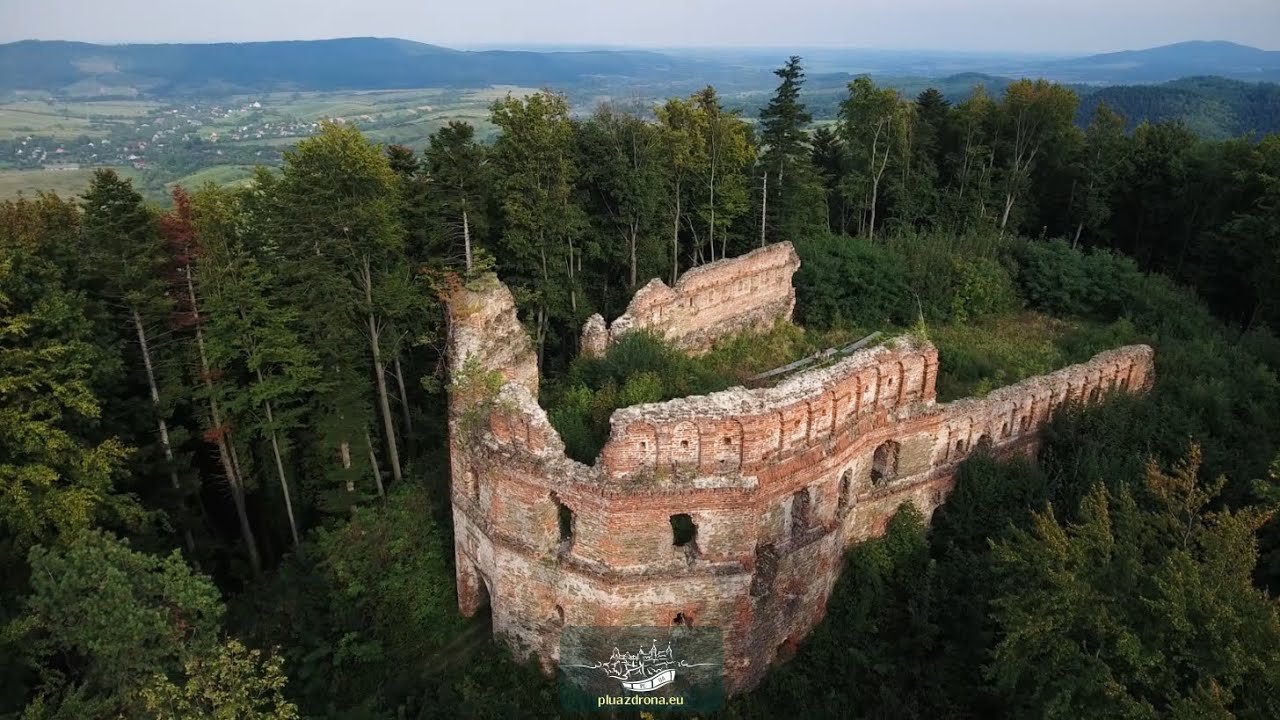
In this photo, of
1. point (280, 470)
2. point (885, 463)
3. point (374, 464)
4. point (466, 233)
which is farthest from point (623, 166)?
point (885, 463)

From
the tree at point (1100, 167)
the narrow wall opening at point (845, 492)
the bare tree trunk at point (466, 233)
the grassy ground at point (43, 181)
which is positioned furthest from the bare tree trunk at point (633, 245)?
Result: the grassy ground at point (43, 181)

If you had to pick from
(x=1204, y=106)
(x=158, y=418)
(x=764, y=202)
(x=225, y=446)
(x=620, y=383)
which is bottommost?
(x=225, y=446)

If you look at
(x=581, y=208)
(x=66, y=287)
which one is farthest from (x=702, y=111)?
(x=66, y=287)

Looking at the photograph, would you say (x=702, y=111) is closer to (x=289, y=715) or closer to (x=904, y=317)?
(x=904, y=317)

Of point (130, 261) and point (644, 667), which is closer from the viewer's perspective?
point (644, 667)

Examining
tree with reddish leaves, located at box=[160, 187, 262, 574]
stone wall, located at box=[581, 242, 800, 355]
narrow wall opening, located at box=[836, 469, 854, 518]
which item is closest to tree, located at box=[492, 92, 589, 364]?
stone wall, located at box=[581, 242, 800, 355]

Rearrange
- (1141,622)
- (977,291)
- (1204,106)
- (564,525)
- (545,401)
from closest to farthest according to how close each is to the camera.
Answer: (1141,622)
(564,525)
(545,401)
(977,291)
(1204,106)

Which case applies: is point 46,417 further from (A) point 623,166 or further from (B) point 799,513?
(A) point 623,166

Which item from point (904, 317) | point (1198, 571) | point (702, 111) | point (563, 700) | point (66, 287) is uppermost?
point (702, 111)
